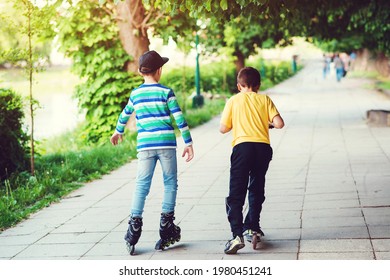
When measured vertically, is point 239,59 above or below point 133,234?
above

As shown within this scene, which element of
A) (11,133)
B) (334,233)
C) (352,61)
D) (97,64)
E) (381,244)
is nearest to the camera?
(381,244)

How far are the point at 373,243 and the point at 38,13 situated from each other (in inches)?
248

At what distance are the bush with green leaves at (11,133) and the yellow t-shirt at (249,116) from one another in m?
5.25

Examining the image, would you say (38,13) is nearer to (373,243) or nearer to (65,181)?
(65,181)

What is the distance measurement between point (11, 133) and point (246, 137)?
5.63 metres

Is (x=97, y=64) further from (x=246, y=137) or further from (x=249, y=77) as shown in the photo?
(x=246, y=137)

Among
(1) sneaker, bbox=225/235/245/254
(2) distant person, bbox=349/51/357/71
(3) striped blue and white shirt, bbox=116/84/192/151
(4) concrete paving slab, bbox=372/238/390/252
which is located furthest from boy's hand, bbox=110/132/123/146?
(2) distant person, bbox=349/51/357/71

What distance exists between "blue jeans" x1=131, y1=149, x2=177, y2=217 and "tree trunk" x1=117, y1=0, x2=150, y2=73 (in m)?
9.48

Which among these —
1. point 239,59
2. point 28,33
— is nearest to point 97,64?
point 28,33

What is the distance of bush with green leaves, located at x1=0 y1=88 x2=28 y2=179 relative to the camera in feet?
33.1

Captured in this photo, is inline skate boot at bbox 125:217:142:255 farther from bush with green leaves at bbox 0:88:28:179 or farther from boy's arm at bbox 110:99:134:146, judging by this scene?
bush with green leaves at bbox 0:88:28:179

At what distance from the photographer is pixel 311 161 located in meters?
10.8

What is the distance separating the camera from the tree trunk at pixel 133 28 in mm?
14891

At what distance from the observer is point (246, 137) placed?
557cm
